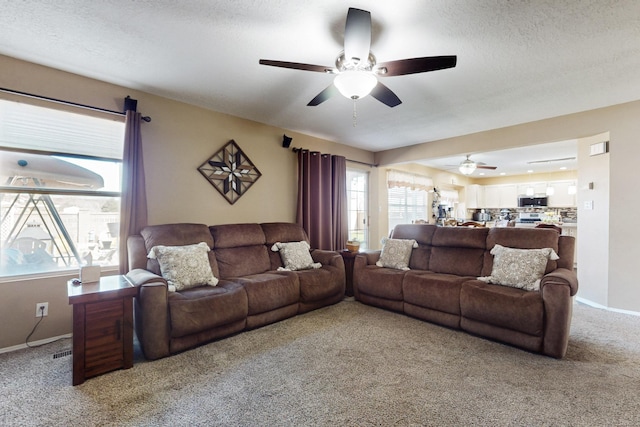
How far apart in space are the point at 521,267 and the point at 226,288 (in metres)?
2.82

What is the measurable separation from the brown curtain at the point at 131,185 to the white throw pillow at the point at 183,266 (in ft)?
1.32

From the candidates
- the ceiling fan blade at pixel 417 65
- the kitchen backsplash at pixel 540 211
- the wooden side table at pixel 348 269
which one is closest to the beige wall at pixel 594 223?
the wooden side table at pixel 348 269

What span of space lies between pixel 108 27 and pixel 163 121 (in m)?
1.32

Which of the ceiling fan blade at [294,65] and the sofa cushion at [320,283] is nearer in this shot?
the ceiling fan blade at [294,65]

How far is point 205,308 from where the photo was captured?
101 inches

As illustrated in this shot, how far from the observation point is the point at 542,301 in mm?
2451

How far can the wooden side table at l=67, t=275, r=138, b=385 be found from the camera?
2.06 meters

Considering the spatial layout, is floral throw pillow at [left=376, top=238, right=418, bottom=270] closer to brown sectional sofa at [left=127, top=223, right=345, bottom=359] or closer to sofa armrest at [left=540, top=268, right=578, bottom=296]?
brown sectional sofa at [left=127, top=223, right=345, bottom=359]

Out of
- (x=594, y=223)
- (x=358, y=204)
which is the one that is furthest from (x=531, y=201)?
(x=358, y=204)

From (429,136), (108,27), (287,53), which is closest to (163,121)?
(108,27)

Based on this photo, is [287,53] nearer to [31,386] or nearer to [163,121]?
[163,121]

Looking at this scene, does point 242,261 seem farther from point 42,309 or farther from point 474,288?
point 474,288

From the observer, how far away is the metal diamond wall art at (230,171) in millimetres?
3830

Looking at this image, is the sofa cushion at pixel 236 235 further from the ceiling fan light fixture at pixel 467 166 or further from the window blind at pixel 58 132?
the ceiling fan light fixture at pixel 467 166
